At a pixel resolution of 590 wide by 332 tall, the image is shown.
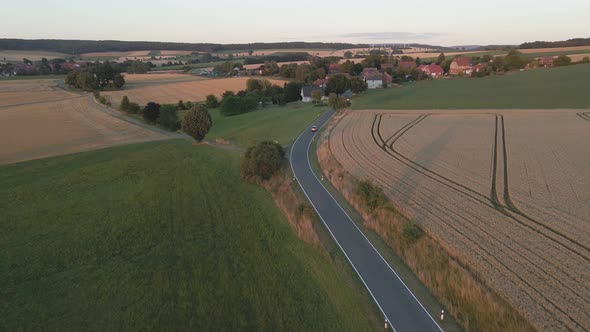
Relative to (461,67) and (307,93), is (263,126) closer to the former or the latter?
(307,93)

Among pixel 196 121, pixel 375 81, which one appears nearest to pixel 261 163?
pixel 196 121

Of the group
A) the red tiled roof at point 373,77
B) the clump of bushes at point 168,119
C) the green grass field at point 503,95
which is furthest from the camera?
the red tiled roof at point 373,77

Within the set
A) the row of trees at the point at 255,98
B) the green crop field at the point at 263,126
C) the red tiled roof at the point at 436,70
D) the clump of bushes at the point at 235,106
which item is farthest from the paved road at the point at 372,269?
the red tiled roof at the point at 436,70

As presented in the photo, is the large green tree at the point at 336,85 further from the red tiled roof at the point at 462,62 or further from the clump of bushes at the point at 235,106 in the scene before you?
the red tiled roof at the point at 462,62

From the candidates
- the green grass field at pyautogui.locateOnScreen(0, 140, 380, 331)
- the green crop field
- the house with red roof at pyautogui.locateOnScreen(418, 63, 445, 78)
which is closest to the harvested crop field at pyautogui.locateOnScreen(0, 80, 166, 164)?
the green crop field

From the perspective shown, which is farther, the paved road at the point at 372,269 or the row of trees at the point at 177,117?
the row of trees at the point at 177,117

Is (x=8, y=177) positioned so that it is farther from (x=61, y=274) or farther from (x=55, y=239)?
(x=61, y=274)

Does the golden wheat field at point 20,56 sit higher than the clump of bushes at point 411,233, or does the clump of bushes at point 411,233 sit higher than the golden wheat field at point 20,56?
the golden wheat field at point 20,56
